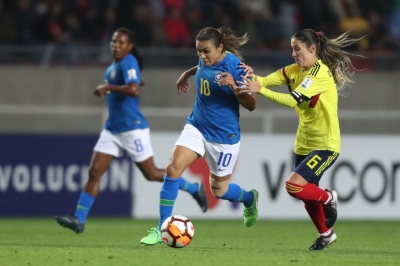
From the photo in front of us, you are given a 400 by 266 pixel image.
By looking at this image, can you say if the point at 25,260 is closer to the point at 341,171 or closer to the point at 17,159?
the point at 17,159

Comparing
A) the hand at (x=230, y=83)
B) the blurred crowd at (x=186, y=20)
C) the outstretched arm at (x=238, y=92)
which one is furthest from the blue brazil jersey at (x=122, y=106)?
the blurred crowd at (x=186, y=20)

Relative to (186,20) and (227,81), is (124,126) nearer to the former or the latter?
(227,81)

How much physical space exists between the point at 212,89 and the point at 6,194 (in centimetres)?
621

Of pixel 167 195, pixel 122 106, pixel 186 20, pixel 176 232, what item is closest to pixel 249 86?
pixel 167 195

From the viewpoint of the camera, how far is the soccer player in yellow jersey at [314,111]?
840 cm

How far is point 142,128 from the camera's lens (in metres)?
11.2

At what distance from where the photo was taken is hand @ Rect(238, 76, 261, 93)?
8.09m

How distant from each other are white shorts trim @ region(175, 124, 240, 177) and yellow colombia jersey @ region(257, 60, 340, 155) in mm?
676

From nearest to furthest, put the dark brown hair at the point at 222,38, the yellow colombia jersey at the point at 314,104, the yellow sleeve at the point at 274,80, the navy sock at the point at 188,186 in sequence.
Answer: the yellow colombia jersey at the point at 314,104, the dark brown hair at the point at 222,38, the yellow sleeve at the point at 274,80, the navy sock at the point at 188,186

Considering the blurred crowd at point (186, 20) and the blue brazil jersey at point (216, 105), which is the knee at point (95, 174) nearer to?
the blue brazil jersey at point (216, 105)

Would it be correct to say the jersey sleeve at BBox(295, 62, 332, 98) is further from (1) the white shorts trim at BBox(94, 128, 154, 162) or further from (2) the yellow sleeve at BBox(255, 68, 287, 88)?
(1) the white shorts trim at BBox(94, 128, 154, 162)

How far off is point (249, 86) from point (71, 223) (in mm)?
3321

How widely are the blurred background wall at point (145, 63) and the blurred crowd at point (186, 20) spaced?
2 cm

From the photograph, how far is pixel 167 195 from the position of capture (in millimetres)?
8492
